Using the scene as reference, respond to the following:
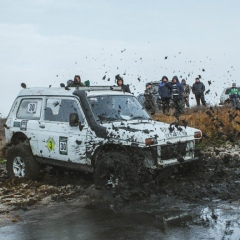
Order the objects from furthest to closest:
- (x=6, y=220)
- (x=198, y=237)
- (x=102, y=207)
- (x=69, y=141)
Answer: (x=69, y=141), (x=102, y=207), (x=6, y=220), (x=198, y=237)

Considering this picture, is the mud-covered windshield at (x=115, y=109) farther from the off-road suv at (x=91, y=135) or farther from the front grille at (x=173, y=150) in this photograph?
the front grille at (x=173, y=150)

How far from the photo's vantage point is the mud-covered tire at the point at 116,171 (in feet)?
24.8

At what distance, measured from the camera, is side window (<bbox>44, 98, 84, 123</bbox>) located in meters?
8.87

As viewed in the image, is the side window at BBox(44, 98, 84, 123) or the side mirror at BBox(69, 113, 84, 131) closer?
the side mirror at BBox(69, 113, 84, 131)

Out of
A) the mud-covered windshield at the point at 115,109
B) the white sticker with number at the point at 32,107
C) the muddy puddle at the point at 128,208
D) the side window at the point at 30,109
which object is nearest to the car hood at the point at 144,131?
the mud-covered windshield at the point at 115,109

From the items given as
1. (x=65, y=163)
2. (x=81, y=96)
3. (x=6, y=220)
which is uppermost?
(x=81, y=96)

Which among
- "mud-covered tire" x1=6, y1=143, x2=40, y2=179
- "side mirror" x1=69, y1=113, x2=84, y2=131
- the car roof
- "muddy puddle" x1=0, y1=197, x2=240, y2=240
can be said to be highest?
the car roof

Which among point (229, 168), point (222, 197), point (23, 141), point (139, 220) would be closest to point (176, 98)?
point (229, 168)

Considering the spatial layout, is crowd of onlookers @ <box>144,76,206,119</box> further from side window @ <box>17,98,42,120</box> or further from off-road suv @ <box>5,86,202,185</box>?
off-road suv @ <box>5,86,202,185</box>

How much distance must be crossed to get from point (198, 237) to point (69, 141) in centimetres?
398

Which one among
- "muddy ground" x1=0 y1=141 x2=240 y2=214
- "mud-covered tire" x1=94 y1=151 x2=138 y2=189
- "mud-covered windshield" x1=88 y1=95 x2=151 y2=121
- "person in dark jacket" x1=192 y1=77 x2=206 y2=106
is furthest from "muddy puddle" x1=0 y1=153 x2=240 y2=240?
"person in dark jacket" x1=192 y1=77 x2=206 y2=106

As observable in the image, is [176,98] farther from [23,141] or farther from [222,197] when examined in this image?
[222,197]

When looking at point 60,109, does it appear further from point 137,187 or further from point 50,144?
point 137,187

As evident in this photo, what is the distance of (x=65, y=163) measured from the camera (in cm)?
887
